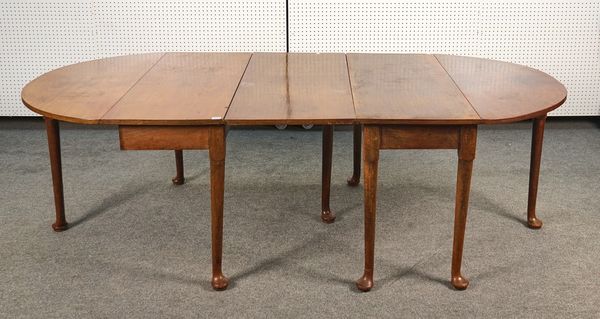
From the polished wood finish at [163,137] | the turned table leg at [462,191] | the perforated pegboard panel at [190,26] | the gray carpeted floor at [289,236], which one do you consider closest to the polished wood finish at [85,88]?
the polished wood finish at [163,137]

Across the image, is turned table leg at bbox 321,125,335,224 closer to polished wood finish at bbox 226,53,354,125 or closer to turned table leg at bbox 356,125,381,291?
polished wood finish at bbox 226,53,354,125

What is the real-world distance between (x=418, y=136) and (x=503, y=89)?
0.47 m

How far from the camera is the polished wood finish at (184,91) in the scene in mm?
2260

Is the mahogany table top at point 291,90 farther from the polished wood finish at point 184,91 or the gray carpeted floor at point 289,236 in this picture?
the gray carpeted floor at point 289,236

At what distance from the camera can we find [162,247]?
2.80 metres

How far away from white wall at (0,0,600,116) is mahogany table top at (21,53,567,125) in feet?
3.25

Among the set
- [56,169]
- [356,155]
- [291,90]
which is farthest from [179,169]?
[291,90]

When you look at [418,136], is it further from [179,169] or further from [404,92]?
[179,169]

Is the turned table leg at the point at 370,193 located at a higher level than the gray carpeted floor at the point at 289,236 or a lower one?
higher

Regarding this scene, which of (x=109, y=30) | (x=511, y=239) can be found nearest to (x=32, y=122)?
(x=109, y=30)

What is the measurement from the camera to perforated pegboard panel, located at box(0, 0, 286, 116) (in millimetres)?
4109

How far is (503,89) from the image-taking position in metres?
2.57

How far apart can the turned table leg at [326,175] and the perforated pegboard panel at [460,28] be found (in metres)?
1.35

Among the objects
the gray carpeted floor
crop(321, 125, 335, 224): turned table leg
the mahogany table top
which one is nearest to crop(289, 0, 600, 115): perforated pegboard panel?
the gray carpeted floor
